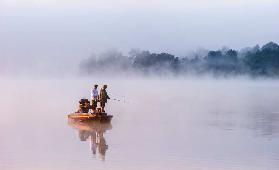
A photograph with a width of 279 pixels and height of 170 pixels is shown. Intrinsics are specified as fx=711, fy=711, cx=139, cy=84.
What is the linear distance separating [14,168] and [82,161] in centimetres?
235

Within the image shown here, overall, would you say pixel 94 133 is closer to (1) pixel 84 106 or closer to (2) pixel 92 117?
(2) pixel 92 117

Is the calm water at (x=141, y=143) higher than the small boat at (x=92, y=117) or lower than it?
lower

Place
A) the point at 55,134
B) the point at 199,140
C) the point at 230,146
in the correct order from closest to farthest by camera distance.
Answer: the point at 230,146 < the point at 199,140 < the point at 55,134

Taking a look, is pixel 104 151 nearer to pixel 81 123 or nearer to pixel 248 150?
pixel 248 150

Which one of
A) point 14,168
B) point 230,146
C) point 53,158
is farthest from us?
point 230,146

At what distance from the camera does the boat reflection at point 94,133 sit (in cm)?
2562

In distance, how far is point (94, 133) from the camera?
31.8 metres

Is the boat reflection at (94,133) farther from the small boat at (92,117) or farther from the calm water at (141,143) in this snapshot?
the small boat at (92,117)

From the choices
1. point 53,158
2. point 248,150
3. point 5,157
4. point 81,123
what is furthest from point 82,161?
point 81,123

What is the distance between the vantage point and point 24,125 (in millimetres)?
35406

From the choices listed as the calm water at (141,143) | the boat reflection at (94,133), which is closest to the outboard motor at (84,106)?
the boat reflection at (94,133)

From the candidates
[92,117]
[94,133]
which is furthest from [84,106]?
[94,133]

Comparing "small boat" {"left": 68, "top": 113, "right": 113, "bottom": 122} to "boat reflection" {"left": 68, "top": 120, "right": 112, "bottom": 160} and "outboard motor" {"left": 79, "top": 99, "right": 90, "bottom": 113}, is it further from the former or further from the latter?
"outboard motor" {"left": 79, "top": 99, "right": 90, "bottom": 113}

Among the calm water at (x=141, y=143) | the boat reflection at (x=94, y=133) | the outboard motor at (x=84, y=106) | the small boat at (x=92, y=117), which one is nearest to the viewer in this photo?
the calm water at (x=141, y=143)
